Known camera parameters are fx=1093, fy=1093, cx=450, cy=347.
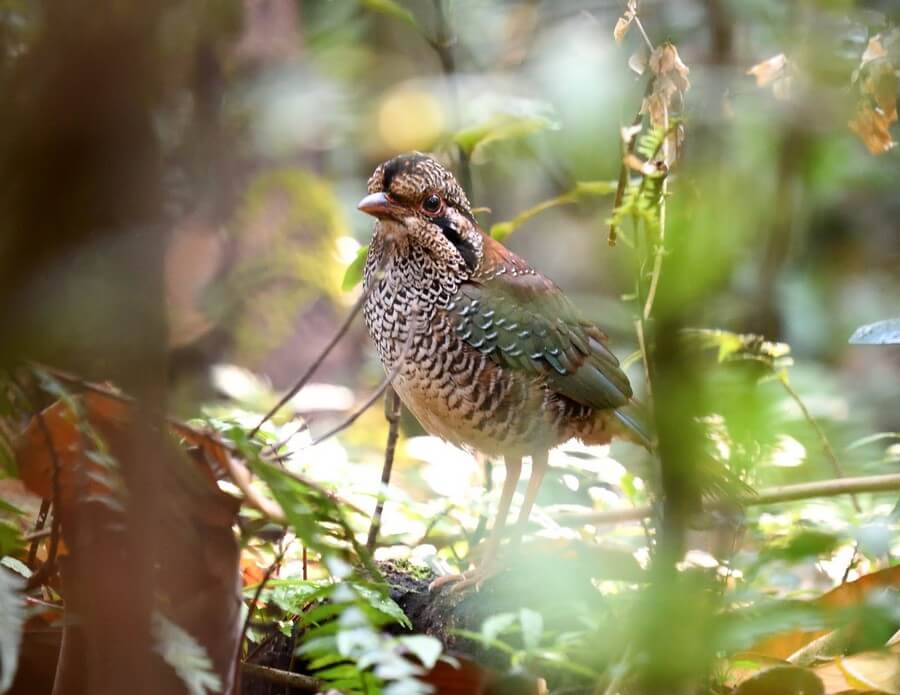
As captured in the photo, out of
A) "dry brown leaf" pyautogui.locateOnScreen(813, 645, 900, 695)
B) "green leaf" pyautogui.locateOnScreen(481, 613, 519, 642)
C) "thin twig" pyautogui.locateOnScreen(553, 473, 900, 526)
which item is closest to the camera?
"green leaf" pyautogui.locateOnScreen(481, 613, 519, 642)

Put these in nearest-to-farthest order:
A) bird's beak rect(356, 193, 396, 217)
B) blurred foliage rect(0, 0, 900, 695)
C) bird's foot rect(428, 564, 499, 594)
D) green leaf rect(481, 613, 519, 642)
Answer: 1. blurred foliage rect(0, 0, 900, 695)
2. green leaf rect(481, 613, 519, 642)
3. bird's foot rect(428, 564, 499, 594)
4. bird's beak rect(356, 193, 396, 217)

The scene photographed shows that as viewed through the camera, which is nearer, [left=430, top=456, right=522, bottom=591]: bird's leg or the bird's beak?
[left=430, top=456, right=522, bottom=591]: bird's leg

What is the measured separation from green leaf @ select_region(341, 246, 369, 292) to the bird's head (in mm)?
88

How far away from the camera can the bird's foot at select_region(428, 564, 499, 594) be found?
2.81m

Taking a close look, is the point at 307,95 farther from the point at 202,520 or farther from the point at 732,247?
the point at 732,247

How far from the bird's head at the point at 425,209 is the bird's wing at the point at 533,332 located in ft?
0.29

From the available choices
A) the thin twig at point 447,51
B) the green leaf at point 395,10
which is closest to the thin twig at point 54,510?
the green leaf at point 395,10

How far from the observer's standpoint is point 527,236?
784cm

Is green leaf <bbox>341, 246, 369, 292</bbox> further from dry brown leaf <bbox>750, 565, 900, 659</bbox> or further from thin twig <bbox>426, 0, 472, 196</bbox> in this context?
dry brown leaf <bbox>750, 565, 900, 659</bbox>

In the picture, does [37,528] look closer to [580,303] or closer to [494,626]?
[494,626]

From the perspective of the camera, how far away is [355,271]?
134 inches

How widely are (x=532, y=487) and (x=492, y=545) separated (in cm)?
31

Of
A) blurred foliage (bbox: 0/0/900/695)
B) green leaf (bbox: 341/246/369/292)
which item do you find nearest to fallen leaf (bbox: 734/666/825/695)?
blurred foliage (bbox: 0/0/900/695)

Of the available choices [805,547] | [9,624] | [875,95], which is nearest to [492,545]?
[875,95]
